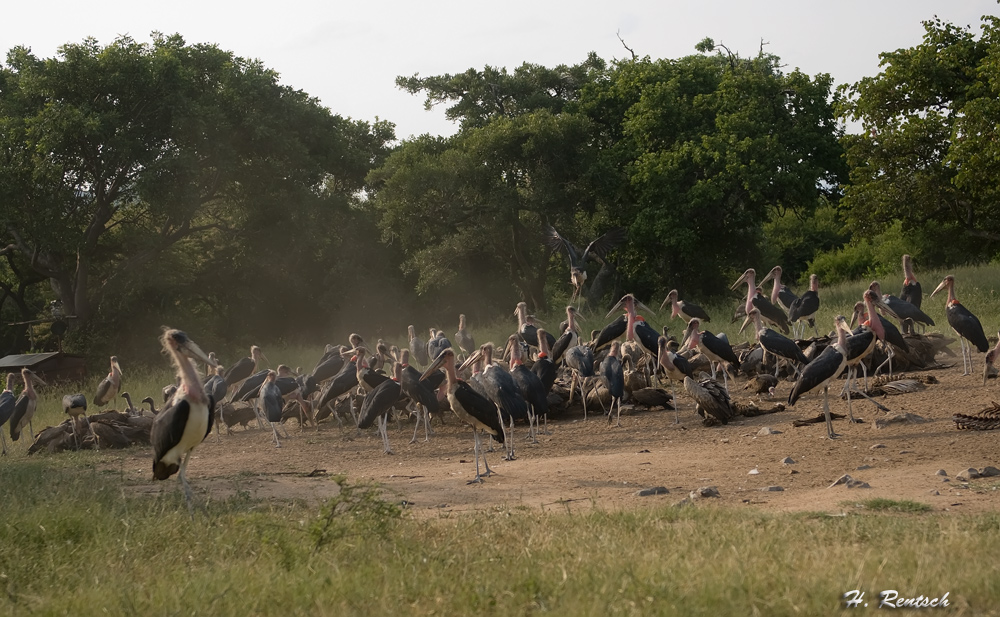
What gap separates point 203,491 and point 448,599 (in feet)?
17.2

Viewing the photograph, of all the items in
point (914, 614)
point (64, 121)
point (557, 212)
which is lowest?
point (914, 614)

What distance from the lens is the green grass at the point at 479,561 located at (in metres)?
5.11

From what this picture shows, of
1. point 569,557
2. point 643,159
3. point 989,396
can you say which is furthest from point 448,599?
point 643,159

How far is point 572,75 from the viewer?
1417 inches

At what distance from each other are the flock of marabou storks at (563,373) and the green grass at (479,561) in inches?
111

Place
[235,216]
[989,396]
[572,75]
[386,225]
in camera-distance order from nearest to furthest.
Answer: [989,396] < [386,225] < [235,216] < [572,75]

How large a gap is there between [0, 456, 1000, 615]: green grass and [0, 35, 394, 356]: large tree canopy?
71.8 feet

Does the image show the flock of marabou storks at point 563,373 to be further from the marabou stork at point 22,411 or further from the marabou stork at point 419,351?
the marabou stork at point 419,351

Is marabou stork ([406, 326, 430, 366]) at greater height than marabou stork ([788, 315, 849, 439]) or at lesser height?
greater

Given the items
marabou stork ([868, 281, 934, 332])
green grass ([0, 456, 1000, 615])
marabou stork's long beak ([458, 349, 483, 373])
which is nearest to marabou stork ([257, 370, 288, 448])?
marabou stork's long beak ([458, 349, 483, 373])

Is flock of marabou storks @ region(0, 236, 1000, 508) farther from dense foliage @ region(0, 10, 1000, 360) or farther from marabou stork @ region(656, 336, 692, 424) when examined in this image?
dense foliage @ region(0, 10, 1000, 360)

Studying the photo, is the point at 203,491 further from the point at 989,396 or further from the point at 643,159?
the point at 643,159

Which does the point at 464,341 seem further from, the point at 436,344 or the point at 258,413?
the point at 258,413

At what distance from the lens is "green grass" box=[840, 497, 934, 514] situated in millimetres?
7328
